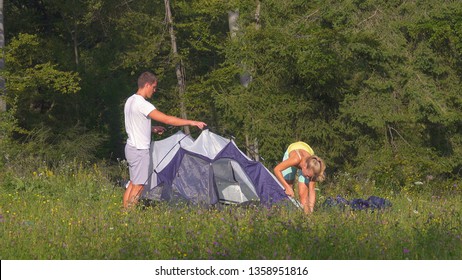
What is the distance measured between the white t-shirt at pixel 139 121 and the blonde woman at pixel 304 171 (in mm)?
1562

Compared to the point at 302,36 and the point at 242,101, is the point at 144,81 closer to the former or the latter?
the point at 302,36

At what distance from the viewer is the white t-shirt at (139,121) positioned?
1029cm

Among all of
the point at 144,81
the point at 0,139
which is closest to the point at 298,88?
the point at 0,139

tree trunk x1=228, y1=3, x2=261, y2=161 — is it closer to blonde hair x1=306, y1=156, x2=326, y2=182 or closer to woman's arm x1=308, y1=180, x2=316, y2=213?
woman's arm x1=308, y1=180, x2=316, y2=213

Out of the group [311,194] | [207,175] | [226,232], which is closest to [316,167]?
[311,194]

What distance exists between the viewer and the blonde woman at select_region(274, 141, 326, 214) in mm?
10375

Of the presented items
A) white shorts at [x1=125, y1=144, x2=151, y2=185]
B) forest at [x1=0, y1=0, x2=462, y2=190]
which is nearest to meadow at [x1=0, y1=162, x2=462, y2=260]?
white shorts at [x1=125, y1=144, x2=151, y2=185]

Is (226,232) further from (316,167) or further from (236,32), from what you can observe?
(236,32)

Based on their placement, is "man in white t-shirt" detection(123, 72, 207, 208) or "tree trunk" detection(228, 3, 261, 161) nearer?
"man in white t-shirt" detection(123, 72, 207, 208)

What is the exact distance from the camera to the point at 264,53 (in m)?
18.8

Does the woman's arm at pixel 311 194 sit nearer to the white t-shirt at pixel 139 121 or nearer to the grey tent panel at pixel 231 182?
the grey tent panel at pixel 231 182

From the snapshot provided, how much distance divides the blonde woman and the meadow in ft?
1.42

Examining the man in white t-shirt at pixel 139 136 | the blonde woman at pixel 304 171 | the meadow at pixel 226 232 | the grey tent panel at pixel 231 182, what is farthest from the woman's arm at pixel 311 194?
the man in white t-shirt at pixel 139 136

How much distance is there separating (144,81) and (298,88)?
955cm
